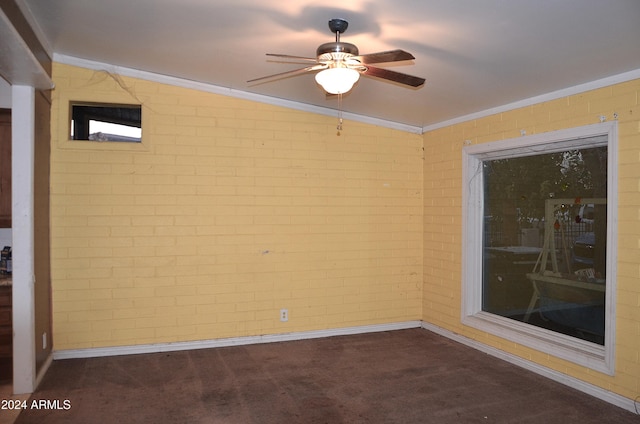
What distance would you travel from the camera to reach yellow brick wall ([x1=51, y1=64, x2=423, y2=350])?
4426 millimetres

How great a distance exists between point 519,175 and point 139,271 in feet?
13.2

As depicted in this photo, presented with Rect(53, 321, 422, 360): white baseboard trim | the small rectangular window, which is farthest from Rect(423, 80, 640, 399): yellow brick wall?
the small rectangular window

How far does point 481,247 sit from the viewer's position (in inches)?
194

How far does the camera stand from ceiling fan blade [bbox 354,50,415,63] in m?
2.53

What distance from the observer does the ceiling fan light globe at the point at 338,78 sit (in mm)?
2705

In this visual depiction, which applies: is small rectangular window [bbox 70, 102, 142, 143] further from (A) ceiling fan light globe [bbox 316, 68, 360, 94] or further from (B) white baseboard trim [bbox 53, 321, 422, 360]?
(A) ceiling fan light globe [bbox 316, 68, 360, 94]

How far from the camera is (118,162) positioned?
450 centimetres

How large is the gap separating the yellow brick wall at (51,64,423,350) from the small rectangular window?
116 mm

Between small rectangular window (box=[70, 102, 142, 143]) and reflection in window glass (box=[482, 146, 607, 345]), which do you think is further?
small rectangular window (box=[70, 102, 142, 143])

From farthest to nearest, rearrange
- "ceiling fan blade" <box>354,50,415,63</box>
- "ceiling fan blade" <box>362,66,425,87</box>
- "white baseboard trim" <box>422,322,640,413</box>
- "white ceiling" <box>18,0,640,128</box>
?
"white baseboard trim" <box>422,322,640,413</box> → "ceiling fan blade" <box>362,66,425,87</box> → "white ceiling" <box>18,0,640,128</box> → "ceiling fan blade" <box>354,50,415,63</box>

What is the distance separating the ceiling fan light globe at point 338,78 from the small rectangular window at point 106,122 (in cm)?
266

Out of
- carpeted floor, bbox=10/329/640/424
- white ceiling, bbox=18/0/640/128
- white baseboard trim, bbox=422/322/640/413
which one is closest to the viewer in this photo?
white ceiling, bbox=18/0/640/128

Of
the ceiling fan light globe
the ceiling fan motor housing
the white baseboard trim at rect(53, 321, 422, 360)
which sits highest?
the ceiling fan motor housing

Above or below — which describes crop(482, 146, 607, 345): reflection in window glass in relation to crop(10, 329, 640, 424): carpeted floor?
above
